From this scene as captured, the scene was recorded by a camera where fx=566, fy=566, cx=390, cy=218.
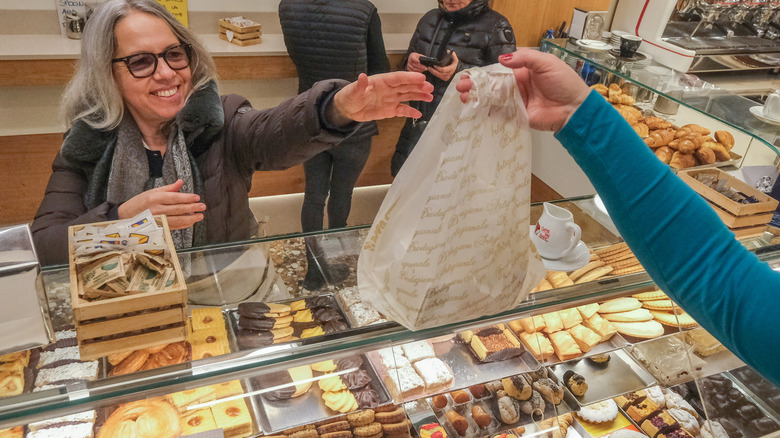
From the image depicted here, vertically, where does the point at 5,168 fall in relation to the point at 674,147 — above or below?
below

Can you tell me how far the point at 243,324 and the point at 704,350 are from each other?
1.60m

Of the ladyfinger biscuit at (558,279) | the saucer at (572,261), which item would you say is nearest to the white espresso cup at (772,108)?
the saucer at (572,261)

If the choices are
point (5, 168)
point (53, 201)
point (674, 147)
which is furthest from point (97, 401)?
point (5, 168)

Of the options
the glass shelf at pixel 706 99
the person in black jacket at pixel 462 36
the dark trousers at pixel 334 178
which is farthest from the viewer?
the dark trousers at pixel 334 178

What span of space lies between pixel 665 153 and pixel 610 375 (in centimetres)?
136

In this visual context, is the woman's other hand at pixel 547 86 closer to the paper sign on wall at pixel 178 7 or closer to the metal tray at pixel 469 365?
the metal tray at pixel 469 365

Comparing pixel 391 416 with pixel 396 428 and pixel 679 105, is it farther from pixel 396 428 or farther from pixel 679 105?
pixel 679 105

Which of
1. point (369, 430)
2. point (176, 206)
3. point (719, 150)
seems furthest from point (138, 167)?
point (719, 150)

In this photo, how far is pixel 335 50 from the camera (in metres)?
3.58

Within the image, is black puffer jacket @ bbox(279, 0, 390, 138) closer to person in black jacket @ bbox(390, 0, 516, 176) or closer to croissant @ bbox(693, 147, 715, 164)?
person in black jacket @ bbox(390, 0, 516, 176)

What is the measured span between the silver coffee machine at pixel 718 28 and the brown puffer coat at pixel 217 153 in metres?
3.54

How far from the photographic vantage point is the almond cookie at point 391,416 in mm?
1608

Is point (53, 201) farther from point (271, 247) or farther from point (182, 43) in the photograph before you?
point (271, 247)

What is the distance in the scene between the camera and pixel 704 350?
195cm
